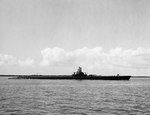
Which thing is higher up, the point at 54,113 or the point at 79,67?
the point at 79,67

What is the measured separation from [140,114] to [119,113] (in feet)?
8.70

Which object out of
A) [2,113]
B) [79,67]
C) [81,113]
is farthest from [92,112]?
[79,67]

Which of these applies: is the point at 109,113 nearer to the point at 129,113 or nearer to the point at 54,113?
the point at 129,113

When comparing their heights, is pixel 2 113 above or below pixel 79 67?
below

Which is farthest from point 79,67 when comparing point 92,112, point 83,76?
→ point 92,112

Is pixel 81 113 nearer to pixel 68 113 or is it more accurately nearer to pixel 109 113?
pixel 68 113

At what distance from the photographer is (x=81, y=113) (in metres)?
29.6

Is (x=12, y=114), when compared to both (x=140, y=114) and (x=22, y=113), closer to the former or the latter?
(x=22, y=113)

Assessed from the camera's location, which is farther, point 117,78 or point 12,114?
point 117,78

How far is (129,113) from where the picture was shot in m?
30.0

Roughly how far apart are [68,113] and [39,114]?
148 inches

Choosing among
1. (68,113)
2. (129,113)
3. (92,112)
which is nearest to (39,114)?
(68,113)

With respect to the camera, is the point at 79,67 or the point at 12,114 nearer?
the point at 12,114

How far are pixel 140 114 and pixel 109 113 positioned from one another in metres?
3.95
